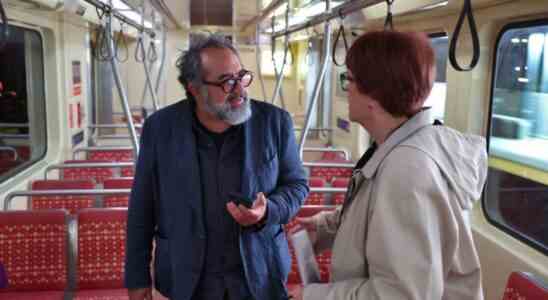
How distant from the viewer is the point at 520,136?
9.95ft

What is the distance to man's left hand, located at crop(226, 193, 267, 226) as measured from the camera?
4.75 feet

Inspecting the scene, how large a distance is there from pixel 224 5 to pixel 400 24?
2405mm

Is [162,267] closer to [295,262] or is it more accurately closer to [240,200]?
[240,200]

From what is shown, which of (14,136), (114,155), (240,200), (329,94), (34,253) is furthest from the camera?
(329,94)

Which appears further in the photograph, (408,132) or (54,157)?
(54,157)

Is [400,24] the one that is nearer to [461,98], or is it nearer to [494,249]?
[461,98]

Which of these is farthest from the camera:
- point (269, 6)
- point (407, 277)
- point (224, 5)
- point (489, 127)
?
point (224, 5)

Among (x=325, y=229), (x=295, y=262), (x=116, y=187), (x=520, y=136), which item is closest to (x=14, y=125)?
(x=116, y=187)

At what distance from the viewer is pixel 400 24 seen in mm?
4367

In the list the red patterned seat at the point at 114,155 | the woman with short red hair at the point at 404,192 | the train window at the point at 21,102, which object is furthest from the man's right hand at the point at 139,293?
the red patterned seat at the point at 114,155

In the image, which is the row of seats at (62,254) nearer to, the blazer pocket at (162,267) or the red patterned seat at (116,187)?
the red patterned seat at (116,187)

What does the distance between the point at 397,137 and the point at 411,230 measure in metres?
0.23

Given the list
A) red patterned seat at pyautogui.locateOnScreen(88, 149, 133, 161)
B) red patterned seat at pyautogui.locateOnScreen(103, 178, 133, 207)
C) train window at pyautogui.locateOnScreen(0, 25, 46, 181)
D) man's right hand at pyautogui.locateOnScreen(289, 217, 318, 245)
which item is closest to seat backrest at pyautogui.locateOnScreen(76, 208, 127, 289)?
red patterned seat at pyautogui.locateOnScreen(103, 178, 133, 207)

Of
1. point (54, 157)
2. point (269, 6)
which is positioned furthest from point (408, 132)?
point (54, 157)
